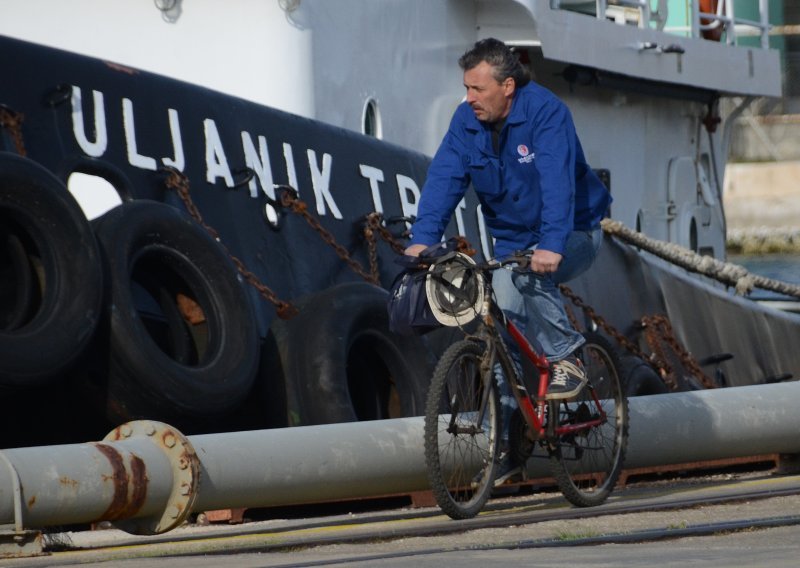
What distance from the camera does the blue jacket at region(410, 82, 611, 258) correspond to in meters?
5.46

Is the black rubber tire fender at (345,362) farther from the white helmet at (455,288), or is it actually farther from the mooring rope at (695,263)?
the mooring rope at (695,263)

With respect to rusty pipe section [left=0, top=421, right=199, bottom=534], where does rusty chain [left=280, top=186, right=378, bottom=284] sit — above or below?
above

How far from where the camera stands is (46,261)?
20.2ft

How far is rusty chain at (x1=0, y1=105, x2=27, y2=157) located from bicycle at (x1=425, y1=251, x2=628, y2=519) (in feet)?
6.46

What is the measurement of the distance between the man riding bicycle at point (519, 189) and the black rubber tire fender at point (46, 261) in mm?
1270

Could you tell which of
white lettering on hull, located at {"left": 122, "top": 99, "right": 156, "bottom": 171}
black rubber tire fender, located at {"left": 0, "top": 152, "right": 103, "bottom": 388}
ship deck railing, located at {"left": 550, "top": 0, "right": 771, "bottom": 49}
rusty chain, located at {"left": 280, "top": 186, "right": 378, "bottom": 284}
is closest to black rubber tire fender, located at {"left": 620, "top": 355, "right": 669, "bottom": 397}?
rusty chain, located at {"left": 280, "top": 186, "right": 378, "bottom": 284}

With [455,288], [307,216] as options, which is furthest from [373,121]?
[455,288]

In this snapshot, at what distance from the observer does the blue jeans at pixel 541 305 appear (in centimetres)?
562

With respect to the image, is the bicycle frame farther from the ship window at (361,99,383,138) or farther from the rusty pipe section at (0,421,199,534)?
the ship window at (361,99,383,138)

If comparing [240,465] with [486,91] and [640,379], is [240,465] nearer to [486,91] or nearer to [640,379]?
[486,91]

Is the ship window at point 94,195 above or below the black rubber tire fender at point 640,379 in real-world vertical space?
above

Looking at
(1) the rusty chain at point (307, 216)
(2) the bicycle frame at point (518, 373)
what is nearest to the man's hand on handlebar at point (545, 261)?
(2) the bicycle frame at point (518, 373)

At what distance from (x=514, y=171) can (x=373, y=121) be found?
426cm

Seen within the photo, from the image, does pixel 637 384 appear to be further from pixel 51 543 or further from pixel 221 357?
pixel 51 543
